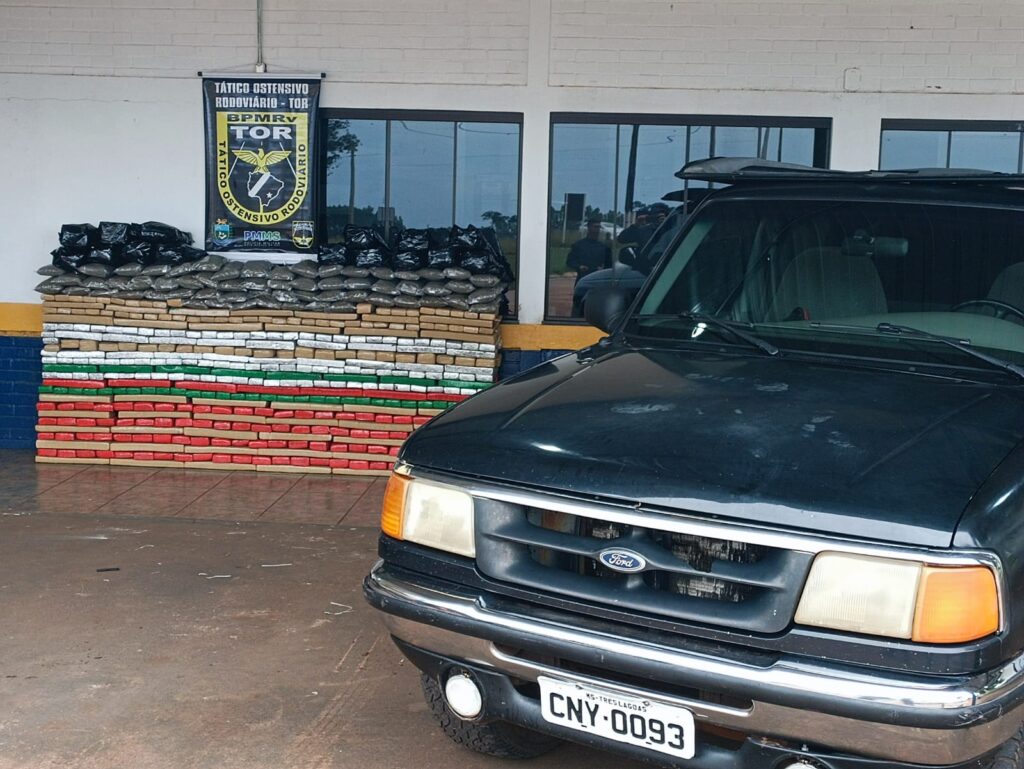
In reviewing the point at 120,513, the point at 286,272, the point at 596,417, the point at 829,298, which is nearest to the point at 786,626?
the point at 596,417

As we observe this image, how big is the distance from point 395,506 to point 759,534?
3.79 ft

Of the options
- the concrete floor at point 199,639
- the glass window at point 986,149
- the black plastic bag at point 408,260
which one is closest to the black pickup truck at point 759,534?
the concrete floor at point 199,639

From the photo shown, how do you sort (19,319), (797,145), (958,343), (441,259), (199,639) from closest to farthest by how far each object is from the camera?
(958,343) → (199,639) → (441,259) → (797,145) → (19,319)

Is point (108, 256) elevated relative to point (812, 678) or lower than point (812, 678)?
elevated

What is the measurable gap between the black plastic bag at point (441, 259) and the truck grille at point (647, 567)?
5.32 meters

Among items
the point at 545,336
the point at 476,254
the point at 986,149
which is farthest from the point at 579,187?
the point at 986,149

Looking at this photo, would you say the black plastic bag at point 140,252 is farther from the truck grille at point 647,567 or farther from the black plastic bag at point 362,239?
the truck grille at point 647,567

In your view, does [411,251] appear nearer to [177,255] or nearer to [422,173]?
[422,173]

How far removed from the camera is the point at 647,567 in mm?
2873

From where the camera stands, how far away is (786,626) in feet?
8.89

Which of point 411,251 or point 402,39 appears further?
point 402,39

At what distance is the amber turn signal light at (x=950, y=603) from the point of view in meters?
2.59

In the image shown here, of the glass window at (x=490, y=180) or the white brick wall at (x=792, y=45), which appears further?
the glass window at (x=490, y=180)

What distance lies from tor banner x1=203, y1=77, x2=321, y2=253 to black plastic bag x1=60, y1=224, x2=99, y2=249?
2.78 feet
